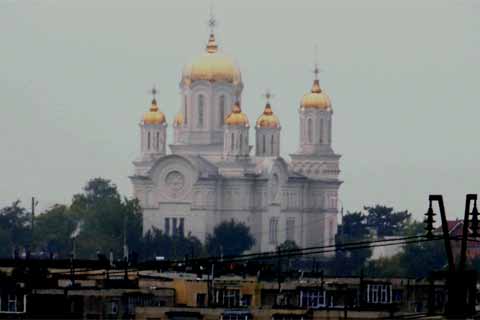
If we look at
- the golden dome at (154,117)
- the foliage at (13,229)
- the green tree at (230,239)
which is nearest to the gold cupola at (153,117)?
the golden dome at (154,117)

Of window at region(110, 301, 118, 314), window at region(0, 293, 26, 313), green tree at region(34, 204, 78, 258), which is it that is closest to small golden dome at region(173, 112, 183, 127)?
green tree at region(34, 204, 78, 258)

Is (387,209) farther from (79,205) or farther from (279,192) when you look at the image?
(79,205)

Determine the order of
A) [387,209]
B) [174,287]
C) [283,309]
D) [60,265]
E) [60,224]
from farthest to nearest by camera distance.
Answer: [387,209]
[60,224]
[60,265]
[174,287]
[283,309]

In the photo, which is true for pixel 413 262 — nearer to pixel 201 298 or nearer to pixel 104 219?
pixel 104 219

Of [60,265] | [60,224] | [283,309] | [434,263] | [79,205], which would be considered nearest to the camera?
[283,309]

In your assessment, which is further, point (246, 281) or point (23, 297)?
point (246, 281)

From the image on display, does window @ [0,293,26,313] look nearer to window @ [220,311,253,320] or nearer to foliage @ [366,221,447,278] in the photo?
window @ [220,311,253,320]

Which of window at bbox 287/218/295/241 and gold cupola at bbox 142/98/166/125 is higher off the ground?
gold cupola at bbox 142/98/166/125

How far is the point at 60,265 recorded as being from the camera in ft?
245

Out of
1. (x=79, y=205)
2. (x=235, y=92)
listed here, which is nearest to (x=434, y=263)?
(x=79, y=205)

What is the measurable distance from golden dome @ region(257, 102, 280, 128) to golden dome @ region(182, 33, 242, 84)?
223cm

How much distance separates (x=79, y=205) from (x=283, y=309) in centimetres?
10820

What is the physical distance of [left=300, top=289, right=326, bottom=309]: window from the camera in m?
62.6

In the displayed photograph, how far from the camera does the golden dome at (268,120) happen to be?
174 m
